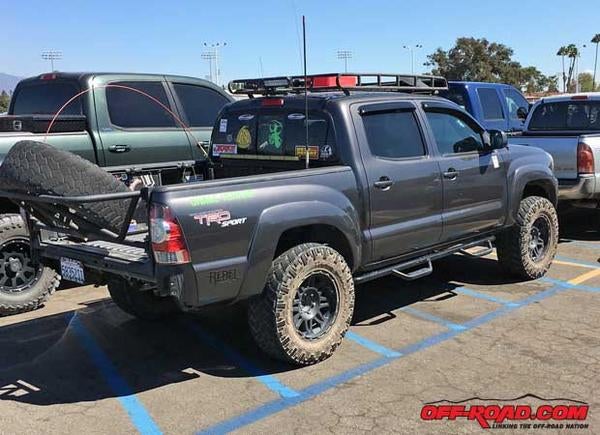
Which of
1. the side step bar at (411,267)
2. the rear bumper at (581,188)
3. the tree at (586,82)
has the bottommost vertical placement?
the side step bar at (411,267)

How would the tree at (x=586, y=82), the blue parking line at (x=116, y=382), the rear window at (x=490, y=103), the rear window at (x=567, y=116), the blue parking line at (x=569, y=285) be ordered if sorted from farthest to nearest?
the tree at (x=586, y=82) → the rear window at (x=490, y=103) → the rear window at (x=567, y=116) → the blue parking line at (x=569, y=285) → the blue parking line at (x=116, y=382)

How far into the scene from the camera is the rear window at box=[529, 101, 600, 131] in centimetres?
870

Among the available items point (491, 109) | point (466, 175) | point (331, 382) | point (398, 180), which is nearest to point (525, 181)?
point (466, 175)

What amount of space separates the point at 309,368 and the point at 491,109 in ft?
30.5

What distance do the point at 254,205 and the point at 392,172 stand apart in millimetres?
1379

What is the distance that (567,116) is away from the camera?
9.00m

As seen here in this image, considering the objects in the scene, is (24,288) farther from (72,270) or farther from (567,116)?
(567,116)

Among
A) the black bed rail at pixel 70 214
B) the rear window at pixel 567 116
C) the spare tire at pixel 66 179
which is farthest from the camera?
the rear window at pixel 567 116

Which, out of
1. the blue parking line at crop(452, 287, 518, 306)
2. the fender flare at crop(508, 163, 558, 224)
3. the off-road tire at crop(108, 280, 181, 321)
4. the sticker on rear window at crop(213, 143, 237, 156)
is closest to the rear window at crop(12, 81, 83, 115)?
the sticker on rear window at crop(213, 143, 237, 156)

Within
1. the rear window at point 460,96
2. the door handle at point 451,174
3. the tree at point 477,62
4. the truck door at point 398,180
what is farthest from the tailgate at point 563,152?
the tree at point 477,62

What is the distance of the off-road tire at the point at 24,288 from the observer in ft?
18.0

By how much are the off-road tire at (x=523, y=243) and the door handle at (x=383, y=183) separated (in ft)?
6.59

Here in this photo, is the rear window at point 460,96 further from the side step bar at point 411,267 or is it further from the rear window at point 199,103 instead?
the side step bar at point 411,267

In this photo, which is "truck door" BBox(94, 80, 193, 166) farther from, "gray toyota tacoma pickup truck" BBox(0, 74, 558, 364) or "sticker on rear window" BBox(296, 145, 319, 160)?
"sticker on rear window" BBox(296, 145, 319, 160)
